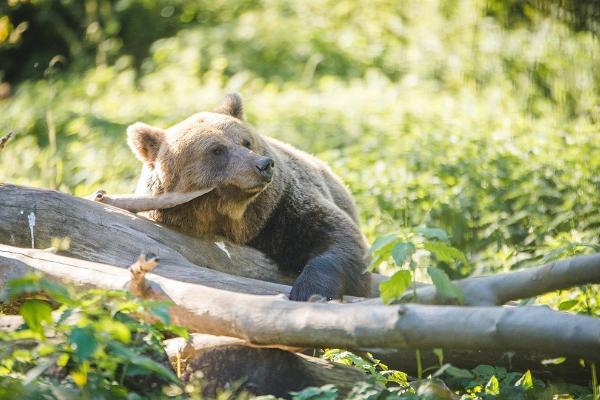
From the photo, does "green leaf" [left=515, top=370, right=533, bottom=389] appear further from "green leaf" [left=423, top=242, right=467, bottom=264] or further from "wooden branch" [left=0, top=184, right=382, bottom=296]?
"wooden branch" [left=0, top=184, right=382, bottom=296]

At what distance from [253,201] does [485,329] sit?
3.19 meters

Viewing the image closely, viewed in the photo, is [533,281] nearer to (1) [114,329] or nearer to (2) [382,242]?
(2) [382,242]

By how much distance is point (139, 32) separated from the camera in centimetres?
1688

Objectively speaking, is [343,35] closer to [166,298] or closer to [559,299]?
[559,299]

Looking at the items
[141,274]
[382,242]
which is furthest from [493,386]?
[141,274]

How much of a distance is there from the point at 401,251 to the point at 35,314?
4.92ft

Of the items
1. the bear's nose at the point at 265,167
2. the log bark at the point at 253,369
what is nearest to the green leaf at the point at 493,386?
the log bark at the point at 253,369

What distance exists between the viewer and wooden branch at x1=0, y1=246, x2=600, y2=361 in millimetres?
2791

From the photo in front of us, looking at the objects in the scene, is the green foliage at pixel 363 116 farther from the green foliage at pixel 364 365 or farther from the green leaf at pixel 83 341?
the green foliage at pixel 364 365

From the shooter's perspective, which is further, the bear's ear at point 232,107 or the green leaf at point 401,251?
the bear's ear at point 232,107

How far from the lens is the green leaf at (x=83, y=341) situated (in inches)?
114

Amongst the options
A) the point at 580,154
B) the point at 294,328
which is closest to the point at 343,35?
the point at 580,154

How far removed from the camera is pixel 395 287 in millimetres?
3479

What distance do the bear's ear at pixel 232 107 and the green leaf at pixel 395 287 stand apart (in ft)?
10.2
